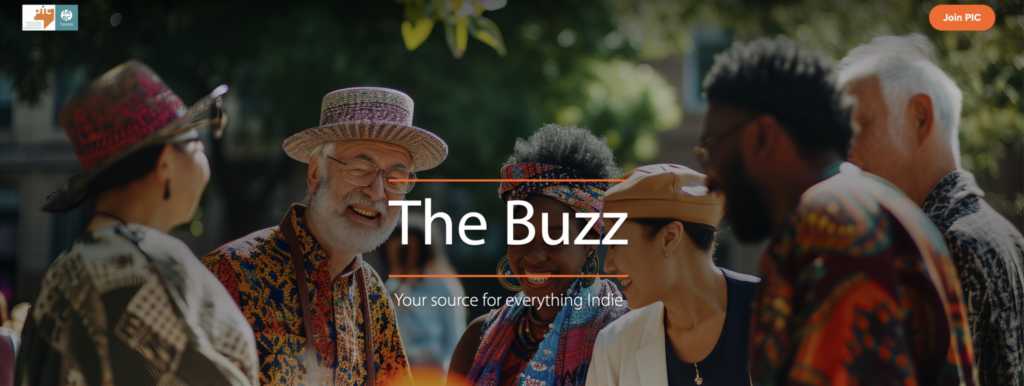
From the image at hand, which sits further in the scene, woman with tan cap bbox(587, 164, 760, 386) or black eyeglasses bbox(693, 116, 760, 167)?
woman with tan cap bbox(587, 164, 760, 386)

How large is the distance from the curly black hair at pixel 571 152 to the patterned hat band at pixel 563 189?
0.03m

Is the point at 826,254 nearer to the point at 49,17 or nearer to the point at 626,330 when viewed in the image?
the point at 626,330

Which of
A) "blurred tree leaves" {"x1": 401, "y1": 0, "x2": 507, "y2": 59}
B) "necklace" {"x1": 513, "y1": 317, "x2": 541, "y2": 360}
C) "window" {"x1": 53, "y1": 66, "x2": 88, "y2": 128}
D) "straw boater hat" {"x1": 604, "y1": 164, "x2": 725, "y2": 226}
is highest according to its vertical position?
"blurred tree leaves" {"x1": 401, "y1": 0, "x2": 507, "y2": 59}

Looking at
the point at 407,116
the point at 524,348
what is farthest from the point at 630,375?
the point at 407,116

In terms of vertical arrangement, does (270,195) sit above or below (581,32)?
below

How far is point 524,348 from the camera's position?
254 cm

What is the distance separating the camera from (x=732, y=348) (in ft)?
7.11

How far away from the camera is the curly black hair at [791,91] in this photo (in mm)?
1936

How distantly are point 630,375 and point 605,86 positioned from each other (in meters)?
2.42

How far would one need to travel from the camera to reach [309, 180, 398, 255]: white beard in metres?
2.41

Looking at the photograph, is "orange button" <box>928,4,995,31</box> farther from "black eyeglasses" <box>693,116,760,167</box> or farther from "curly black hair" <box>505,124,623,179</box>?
"curly black hair" <box>505,124,623,179</box>

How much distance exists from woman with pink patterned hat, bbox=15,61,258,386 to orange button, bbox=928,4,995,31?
109 inches

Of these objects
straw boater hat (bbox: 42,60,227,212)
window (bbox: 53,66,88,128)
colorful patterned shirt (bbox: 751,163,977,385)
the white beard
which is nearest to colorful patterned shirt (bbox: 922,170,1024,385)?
colorful patterned shirt (bbox: 751,163,977,385)

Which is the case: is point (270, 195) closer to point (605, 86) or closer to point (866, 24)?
point (605, 86)
